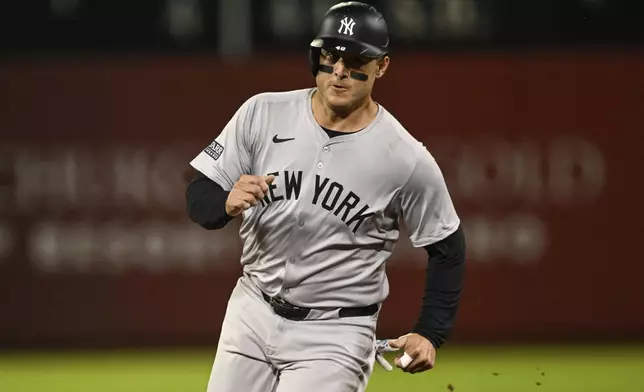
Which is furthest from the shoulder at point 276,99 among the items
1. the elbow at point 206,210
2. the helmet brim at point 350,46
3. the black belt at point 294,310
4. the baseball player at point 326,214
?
the black belt at point 294,310

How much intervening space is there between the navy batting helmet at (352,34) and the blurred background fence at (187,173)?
15.2 feet

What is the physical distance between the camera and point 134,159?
9.13 meters

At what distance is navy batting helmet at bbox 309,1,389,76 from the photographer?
4.35 metres

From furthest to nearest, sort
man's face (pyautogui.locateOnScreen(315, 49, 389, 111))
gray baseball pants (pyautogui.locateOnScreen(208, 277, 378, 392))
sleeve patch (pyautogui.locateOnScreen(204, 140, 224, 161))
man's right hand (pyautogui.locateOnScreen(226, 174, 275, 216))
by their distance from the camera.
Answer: sleeve patch (pyautogui.locateOnScreen(204, 140, 224, 161)) < man's face (pyautogui.locateOnScreen(315, 49, 389, 111)) < gray baseball pants (pyautogui.locateOnScreen(208, 277, 378, 392)) < man's right hand (pyautogui.locateOnScreen(226, 174, 275, 216))

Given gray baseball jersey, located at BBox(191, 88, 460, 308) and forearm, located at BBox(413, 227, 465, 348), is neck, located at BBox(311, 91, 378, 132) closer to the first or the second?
gray baseball jersey, located at BBox(191, 88, 460, 308)

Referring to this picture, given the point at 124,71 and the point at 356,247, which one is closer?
the point at 356,247

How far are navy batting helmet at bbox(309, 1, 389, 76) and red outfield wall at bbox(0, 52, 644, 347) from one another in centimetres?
469

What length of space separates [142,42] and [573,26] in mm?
3471

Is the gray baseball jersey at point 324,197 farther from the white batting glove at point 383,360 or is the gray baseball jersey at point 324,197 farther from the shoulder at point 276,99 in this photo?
the white batting glove at point 383,360

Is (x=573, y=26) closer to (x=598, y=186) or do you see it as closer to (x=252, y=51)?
(x=598, y=186)

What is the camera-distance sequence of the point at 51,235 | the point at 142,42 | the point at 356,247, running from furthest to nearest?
the point at 142,42 → the point at 51,235 → the point at 356,247

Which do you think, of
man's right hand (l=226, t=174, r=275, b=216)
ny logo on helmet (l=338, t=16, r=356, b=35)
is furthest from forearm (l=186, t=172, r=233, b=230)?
ny logo on helmet (l=338, t=16, r=356, b=35)

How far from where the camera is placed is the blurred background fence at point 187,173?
357 inches

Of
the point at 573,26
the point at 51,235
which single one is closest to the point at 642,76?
the point at 573,26
